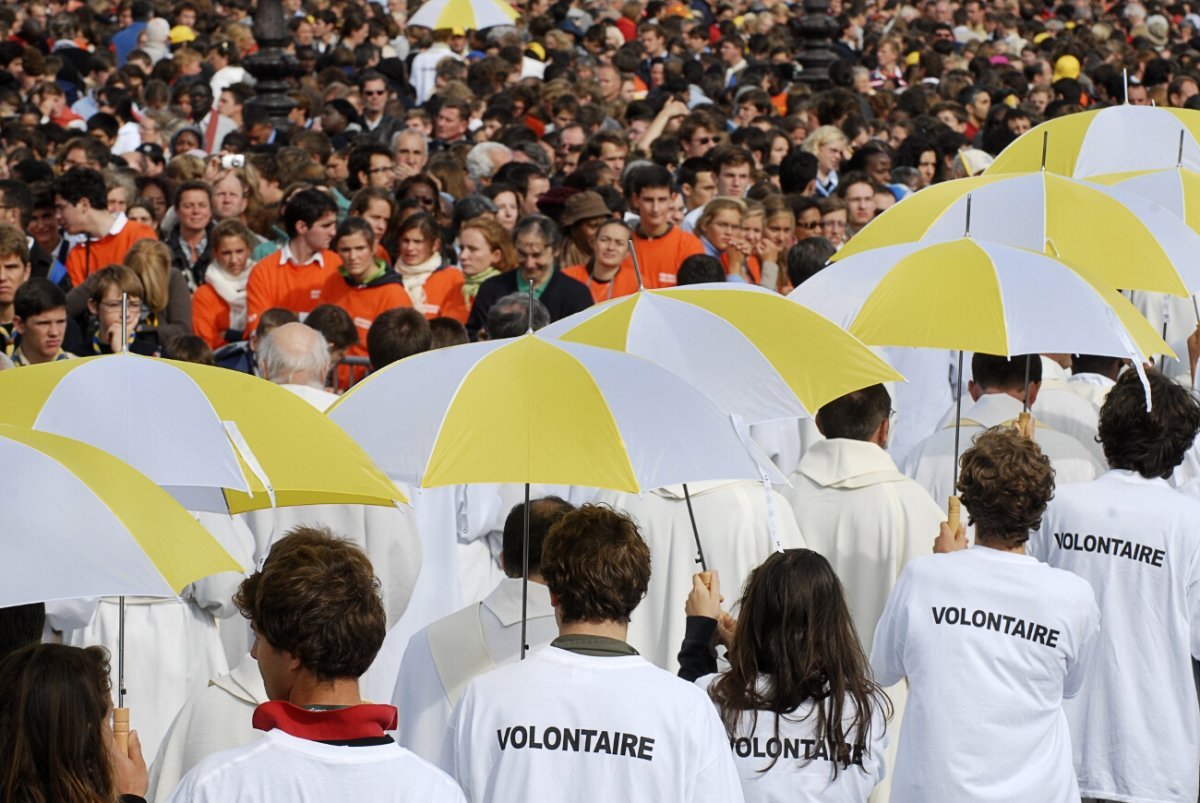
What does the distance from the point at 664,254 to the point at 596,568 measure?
6.37 meters

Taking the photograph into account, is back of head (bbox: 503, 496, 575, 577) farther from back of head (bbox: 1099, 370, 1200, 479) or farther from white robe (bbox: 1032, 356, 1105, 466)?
white robe (bbox: 1032, 356, 1105, 466)

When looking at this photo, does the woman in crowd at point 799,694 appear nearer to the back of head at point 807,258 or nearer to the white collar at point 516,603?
the white collar at point 516,603

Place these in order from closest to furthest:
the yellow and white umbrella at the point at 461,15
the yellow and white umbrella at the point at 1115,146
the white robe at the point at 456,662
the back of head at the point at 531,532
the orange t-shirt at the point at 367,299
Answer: the white robe at the point at 456,662, the back of head at the point at 531,532, the yellow and white umbrella at the point at 1115,146, the orange t-shirt at the point at 367,299, the yellow and white umbrella at the point at 461,15

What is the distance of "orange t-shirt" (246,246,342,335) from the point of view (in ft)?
31.6

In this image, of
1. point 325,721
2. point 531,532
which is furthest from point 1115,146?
point 325,721

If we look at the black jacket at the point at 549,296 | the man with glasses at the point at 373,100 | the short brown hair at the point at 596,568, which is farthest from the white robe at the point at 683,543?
the man with glasses at the point at 373,100

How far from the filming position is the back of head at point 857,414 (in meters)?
6.02

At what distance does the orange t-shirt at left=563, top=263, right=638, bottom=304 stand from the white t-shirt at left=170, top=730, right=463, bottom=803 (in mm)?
6213

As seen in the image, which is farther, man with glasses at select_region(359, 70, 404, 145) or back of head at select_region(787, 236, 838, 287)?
man with glasses at select_region(359, 70, 404, 145)

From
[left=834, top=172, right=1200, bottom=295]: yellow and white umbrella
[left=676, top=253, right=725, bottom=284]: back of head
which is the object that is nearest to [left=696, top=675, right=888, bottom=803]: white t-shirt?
[left=834, top=172, right=1200, bottom=295]: yellow and white umbrella

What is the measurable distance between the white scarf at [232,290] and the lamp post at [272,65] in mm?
6391

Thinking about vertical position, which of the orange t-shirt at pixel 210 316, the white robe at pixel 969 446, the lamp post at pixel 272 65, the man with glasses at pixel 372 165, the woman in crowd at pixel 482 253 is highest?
the lamp post at pixel 272 65

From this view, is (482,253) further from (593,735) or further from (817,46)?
(817,46)

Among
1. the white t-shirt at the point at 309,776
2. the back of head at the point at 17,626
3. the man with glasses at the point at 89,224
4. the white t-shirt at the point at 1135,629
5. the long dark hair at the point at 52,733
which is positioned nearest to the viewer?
the long dark hair at the point at 52,733
